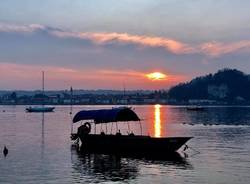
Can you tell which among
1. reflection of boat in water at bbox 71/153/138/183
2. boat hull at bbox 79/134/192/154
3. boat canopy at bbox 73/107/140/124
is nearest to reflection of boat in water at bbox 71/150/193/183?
reflection of boat in water at bbox 71/153/138/183

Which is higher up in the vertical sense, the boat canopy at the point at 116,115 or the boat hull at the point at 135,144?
the boat canopy at the point at 116,115

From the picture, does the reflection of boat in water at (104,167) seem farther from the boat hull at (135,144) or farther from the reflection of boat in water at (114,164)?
the boat hull at (135,144)

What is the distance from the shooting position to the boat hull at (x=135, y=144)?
57.2m

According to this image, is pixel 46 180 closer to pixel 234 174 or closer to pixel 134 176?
pixel 134 176

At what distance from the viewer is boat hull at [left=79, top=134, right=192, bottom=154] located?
57250 millimetres

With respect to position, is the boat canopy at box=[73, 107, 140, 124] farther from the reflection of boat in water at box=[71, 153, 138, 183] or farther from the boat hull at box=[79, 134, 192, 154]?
the reflection of boat in water at box=[71, 153, 138, 183]

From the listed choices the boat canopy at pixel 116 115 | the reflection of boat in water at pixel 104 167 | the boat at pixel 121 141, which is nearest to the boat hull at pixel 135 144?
the boat at pixel 121 141

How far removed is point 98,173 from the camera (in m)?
44.7

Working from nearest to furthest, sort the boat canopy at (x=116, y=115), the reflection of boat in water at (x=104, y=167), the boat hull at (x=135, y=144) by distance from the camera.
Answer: the reflection of boat in water at (x=104, y=167), the boat hull at (x=135, y=144), the boat canopy at (x=116, y=115)

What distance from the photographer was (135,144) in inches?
2290

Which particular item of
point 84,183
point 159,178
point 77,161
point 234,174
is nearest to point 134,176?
point 159,178

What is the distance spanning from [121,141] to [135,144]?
207 centimetres

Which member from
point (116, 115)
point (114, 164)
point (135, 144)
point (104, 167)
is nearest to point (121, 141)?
point (135, 144)

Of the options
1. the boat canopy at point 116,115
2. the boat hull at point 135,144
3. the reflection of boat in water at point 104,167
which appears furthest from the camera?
the boat canopy at point 116,115
